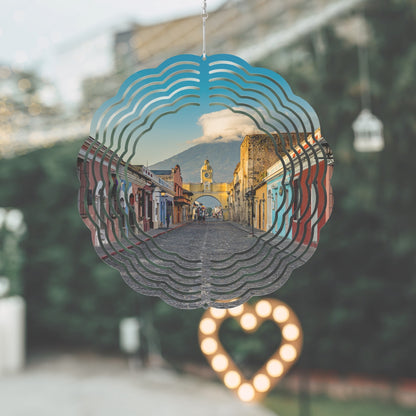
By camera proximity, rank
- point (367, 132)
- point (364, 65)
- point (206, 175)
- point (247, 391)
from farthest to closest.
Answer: point (364, 65) < point (247, 391) < point (367, 132) < point (206, 175)

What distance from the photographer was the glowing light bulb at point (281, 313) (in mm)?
2377

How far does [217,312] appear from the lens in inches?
94.0

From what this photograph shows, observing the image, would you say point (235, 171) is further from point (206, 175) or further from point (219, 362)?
point (219, 362)

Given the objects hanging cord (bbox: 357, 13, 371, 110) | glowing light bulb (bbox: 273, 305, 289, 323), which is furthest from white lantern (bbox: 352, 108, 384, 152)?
glowing light bulb (bbox: 273, 305, 289, 323)

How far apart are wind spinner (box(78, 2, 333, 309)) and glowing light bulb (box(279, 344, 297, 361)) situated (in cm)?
71

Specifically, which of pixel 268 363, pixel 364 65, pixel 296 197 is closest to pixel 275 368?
pixel 268 363

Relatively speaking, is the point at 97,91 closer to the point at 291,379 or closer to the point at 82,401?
the point at 82,401

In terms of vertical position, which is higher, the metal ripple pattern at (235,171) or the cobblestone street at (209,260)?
the metal ripple pattern at (235,171)

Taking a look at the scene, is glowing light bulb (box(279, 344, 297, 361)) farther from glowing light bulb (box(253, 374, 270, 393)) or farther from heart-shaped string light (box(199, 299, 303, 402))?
glowing light bulb (box(253, 374, 270, 393))

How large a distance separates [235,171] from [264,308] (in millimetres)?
1108

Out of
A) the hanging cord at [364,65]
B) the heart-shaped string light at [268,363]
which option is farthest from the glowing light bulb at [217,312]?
the hanging cord at [364,65]

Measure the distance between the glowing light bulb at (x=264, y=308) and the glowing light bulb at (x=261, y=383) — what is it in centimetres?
41

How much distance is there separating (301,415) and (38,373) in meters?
2.24

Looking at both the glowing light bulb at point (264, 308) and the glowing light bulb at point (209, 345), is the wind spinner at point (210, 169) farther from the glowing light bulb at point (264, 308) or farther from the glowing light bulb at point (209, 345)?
the glowing light bulb at point (209, 345)
